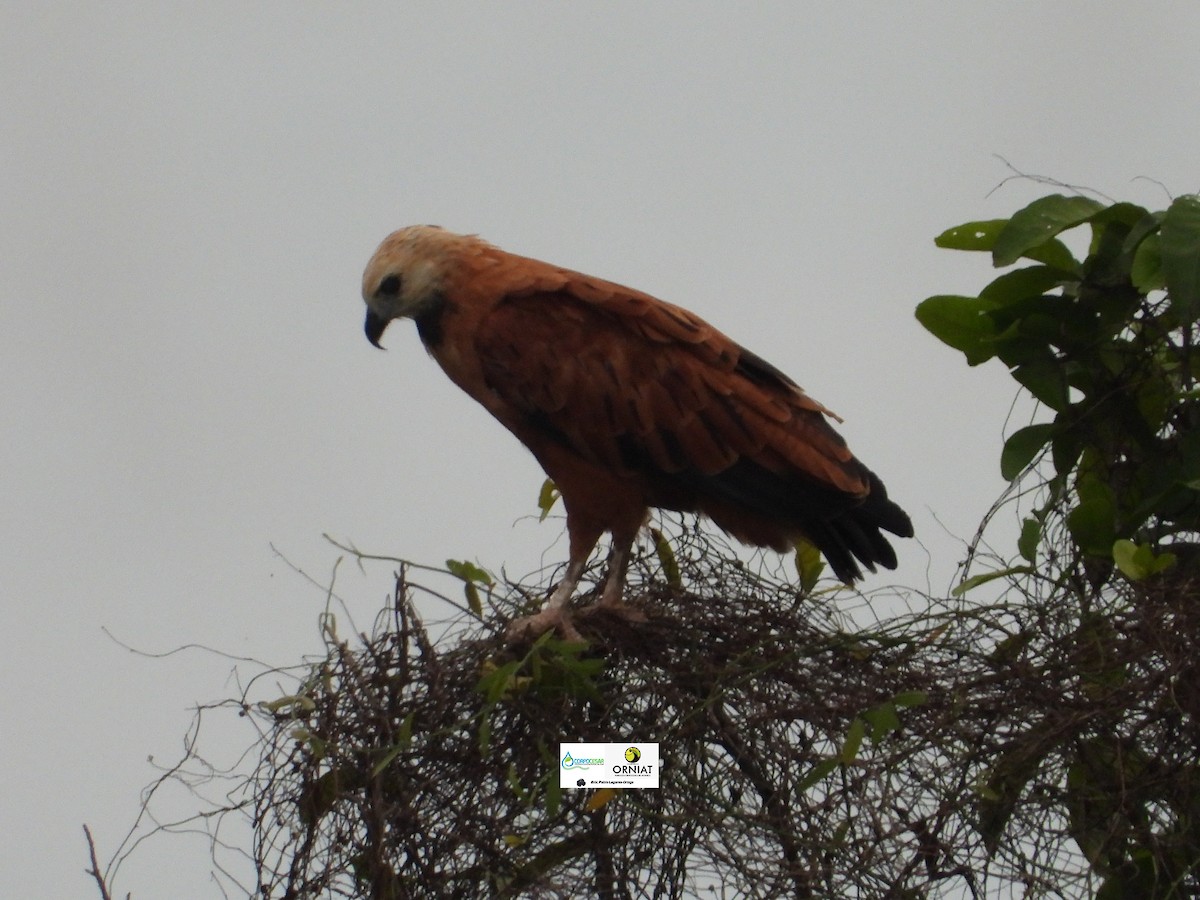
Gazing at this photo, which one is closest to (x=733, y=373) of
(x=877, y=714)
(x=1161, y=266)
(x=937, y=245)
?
(x=937, y=245)

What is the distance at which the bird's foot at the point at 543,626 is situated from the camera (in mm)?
3805

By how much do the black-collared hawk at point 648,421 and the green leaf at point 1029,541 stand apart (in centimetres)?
40

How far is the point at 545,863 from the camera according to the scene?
3.50 metres

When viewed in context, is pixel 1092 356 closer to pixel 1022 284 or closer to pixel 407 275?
pixel 1022 284

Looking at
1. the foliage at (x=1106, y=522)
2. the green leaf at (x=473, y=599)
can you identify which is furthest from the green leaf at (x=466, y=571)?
the foliage at (x=1106, y=522)

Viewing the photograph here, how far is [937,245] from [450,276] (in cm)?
141

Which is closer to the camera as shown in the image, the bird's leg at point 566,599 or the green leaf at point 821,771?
the green leaf at point 821,771

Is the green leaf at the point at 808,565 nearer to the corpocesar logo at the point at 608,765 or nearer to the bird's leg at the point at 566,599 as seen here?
the bird's leg at the point at 566,599

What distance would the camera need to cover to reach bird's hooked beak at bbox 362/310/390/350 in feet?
16.2

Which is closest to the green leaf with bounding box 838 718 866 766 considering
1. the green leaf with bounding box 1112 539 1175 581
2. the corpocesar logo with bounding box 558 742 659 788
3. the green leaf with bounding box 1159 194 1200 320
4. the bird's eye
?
the corpocesar logo with bounding box 558 742 659 788

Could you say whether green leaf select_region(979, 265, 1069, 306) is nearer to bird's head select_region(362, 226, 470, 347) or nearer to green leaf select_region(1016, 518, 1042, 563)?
green leaf select_region(1016, 518, 1042, 563)

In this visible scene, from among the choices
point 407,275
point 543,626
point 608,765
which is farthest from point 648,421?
point 608,765

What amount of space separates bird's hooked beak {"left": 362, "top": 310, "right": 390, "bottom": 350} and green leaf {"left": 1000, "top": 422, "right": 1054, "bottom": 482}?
187 centimetres

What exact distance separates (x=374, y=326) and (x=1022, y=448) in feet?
6.36
